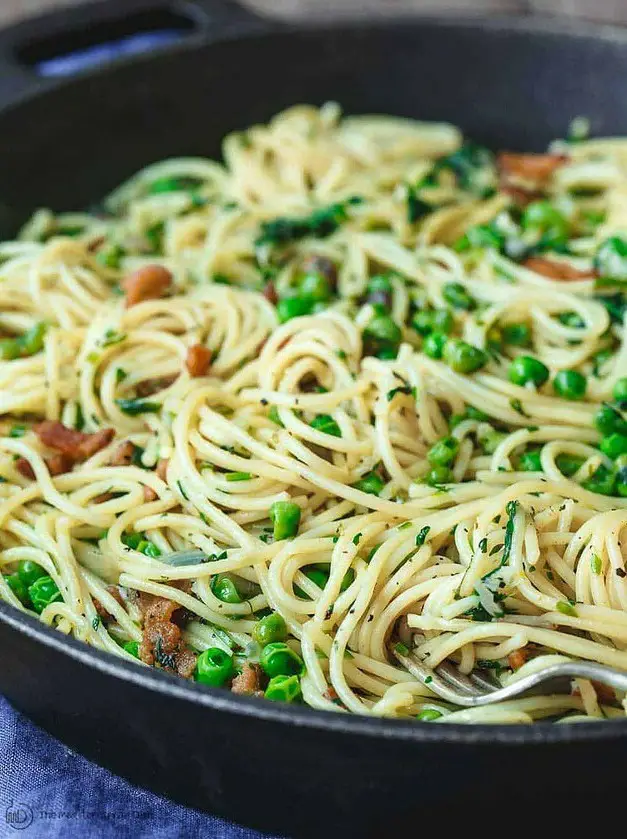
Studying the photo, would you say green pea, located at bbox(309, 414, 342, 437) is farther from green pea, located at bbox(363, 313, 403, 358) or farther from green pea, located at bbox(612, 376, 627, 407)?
green pea, located at bbox(612, 376, 627, 407)

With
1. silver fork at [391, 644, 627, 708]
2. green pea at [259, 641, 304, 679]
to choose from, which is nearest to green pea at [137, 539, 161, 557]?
green pea at [259, 641, 304, 679]

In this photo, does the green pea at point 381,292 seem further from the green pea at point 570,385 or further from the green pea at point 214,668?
the green pea at point 214,668

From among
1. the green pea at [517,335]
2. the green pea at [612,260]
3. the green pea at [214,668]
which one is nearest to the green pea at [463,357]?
the green pea at [517,335]

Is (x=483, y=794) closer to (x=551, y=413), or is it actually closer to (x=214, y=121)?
(x=551, y=413)

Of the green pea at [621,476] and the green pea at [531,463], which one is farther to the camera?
the green pea at [531,463]

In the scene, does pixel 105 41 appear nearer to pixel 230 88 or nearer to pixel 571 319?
pixel 230 88

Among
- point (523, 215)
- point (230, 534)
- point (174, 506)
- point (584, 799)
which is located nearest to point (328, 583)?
point (230, 534)
